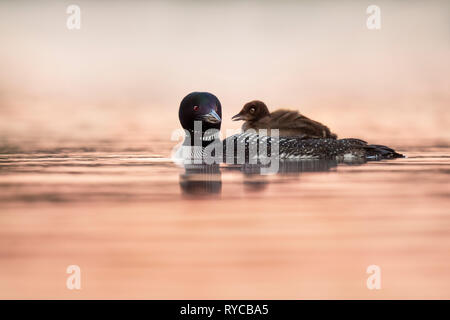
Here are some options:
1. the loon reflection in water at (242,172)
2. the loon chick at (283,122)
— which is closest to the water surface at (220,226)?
the loon reflection in water at (242,172)

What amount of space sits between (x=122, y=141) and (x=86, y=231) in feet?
19.7

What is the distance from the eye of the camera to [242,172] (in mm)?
5684

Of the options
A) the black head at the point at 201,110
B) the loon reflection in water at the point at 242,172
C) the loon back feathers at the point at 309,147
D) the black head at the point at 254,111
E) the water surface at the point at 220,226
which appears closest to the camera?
the water surface at the point at 220,226

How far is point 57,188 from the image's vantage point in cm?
470

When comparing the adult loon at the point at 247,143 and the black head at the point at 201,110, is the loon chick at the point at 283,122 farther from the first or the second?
the black head at the point at 201,110

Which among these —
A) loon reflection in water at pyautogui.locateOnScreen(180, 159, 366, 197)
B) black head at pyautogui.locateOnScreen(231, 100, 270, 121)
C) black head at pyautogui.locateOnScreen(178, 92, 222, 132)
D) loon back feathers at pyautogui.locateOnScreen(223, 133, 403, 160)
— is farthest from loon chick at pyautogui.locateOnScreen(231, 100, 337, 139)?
black head at pyautogui.locateOnScreen(178, 92, 222, 132)

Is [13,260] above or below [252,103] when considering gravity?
below

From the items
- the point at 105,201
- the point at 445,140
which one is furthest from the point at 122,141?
the point at 105,201

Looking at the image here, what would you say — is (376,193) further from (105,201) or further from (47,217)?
(47,217)

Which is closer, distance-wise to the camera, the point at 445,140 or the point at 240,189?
the point at 240,189

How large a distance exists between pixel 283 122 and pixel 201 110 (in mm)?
916

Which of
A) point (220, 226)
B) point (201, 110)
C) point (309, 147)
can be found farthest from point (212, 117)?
point (220, 226)

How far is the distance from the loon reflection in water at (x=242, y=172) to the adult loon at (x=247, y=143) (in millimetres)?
94

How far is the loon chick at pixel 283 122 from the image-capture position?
7094 millimetres
